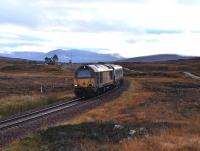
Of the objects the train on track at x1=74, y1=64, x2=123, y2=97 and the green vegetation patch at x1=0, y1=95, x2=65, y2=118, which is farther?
the train on track at x1=74, y1=64, x2=123, y2=97

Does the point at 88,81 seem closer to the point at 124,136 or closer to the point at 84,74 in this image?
the point at 84,74

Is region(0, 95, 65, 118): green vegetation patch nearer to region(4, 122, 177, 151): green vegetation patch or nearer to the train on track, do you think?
the train on track

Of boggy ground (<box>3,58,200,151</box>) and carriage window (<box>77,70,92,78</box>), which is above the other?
carriage window (<box>77,70,92,78</box>)

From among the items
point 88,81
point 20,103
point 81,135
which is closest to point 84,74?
point 88,81

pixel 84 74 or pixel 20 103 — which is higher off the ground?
pixel 84 74

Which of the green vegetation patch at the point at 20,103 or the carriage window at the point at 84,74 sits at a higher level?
the carriage window at the point at 84,74

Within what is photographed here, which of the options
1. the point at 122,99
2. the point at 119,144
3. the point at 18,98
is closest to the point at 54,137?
the point at 119,144

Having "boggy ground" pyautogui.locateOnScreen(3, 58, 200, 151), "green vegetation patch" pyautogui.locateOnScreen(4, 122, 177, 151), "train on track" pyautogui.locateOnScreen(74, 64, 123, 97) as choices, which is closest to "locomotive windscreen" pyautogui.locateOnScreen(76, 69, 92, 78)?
"train on track" pyautogui.locateOnScreen(74, 64, 123, 97)

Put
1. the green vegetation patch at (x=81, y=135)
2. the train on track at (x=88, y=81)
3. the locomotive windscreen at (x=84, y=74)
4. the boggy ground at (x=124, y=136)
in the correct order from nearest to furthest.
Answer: the boggy ground at (x=124, y=136), the green vegetation patch at (x=81, y=135), the train on track at (x=88, y=81), the locomotive windscreen at (x=84, y=74)

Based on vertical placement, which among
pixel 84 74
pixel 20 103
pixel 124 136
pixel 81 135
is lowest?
pixel 20 103

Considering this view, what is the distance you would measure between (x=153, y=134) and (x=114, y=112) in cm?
1312

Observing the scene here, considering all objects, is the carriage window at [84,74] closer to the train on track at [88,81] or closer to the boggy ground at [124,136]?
the train on track at [88,81]

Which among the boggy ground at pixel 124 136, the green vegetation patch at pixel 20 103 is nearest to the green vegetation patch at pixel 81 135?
the boggy ground at pixel 124 136

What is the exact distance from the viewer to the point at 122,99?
150 feet
